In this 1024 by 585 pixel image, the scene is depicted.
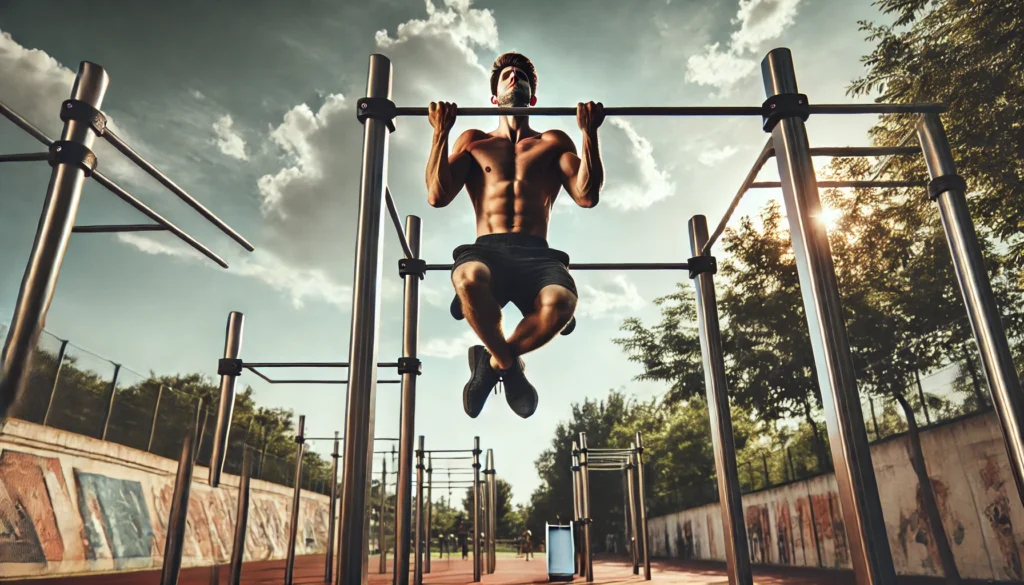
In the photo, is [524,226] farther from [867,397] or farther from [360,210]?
[867,397]

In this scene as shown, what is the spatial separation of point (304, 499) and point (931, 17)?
27049 millimetres

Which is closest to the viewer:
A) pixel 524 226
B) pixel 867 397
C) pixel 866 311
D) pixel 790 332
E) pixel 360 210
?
pixel 360 210

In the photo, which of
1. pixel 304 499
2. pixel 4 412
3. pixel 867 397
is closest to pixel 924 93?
pixel 867 397

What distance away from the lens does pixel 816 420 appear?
18984 mm

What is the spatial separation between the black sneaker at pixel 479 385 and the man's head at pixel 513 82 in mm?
1323

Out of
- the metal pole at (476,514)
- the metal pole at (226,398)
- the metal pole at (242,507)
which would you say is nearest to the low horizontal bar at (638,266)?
the metal pole at (226,398)

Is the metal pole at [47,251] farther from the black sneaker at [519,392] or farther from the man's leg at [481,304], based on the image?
the black sneaker at [519,392]

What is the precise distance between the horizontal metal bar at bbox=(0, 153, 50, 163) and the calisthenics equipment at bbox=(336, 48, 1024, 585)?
1.37 m

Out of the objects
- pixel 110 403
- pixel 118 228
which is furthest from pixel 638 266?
pixel 110 403

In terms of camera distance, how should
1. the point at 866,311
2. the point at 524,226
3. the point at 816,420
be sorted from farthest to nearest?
1. the point at 816,420
2. the point at 866,311
3. the point at 524,226

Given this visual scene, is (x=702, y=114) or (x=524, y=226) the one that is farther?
(x=524, y=226)

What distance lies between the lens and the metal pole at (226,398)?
510cm

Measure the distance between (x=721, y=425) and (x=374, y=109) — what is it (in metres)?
2.81

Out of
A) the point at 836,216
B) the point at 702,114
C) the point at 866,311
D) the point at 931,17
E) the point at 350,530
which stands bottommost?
the point at 350,530
